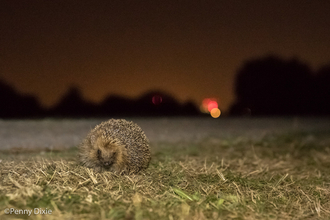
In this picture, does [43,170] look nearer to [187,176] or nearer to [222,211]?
[187,176]

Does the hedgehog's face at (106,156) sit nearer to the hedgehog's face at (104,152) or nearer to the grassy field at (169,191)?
the hedgehog's face at (104,152)

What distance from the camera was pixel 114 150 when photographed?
18.6 feet

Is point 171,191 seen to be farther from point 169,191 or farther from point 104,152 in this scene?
point 104,152

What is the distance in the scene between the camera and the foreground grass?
3525 millimetres

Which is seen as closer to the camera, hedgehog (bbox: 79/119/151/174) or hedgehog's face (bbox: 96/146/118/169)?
hedgehog's face (bbox: 96/146/118/169)

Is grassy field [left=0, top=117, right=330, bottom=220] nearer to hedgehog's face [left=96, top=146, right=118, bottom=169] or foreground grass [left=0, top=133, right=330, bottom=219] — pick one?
foreground grass [left=0, top=133, right=330, bottom=219]

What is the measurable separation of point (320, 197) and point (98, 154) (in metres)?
4.10

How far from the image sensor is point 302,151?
30.4ft

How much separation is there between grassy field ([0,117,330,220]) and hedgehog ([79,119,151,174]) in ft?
1.05

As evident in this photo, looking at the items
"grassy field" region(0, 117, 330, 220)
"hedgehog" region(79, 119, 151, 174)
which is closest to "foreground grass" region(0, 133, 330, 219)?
"grassy field" region(0, 117, 330, 220)

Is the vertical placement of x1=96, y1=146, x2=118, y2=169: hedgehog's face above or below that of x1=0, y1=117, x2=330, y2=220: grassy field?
above

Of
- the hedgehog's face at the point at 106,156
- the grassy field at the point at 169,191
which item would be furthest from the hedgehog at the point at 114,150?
the grassy field at the point at 169,191

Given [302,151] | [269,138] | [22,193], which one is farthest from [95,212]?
[269,138]

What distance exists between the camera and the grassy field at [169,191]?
3.51m
